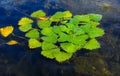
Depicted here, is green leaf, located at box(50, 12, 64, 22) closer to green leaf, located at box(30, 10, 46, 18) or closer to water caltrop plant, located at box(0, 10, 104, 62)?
water caltrop plant, located at box(0, 10, 104, 62)

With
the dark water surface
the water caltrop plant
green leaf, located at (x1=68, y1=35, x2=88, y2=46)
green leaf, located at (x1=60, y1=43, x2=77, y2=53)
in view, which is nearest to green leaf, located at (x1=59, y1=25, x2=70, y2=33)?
the water caltrop plant

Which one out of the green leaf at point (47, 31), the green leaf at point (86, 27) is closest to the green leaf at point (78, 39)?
the green leaf at point (86, 27)

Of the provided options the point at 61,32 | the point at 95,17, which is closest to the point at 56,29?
the point at 61,32

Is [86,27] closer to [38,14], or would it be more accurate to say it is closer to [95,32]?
[95,32]

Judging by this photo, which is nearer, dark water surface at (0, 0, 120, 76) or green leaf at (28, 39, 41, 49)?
dark water surface at (0, 0, 120, 76)

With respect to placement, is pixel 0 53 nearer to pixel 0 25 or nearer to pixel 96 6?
pixel 0 25

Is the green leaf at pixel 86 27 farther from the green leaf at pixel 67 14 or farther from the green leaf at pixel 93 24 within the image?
the green leaf at pixel 67 14

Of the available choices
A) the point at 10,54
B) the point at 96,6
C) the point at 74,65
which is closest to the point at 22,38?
the point at 10,54
